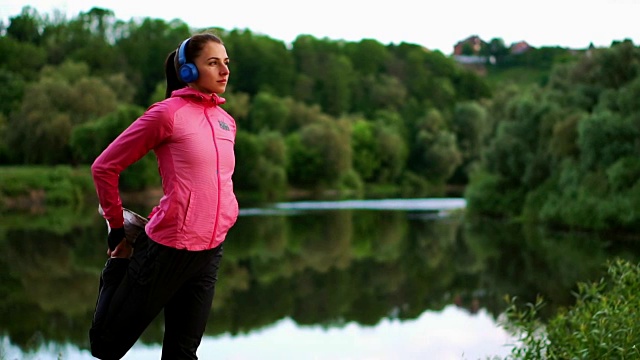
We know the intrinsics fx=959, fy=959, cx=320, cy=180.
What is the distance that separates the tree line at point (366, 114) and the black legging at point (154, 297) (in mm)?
1425

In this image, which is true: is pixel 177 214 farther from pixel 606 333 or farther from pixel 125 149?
pixel 606 333

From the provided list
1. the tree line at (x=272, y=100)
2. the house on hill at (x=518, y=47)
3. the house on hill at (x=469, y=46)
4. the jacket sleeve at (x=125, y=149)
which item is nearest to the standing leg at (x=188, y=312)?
the jacket sleeve at (x=125, y=149)

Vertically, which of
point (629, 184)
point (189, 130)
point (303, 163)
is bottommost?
point (303, 163)

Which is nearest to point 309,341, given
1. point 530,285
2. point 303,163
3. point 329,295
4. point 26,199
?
point 329,295

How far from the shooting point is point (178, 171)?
3.21 meters

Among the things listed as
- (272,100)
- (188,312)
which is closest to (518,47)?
(272,100)

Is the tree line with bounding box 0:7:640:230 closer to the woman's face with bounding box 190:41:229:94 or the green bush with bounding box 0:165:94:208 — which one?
the woman's face with bounding box 190:41:229:94

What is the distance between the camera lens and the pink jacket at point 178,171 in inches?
126

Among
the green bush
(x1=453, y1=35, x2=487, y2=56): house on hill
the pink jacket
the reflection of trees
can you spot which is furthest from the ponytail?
(x1=453, y1=35, x2=487, y2=56): house on hill

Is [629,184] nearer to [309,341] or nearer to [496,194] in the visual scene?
[496,194]

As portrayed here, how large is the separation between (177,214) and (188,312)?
1.20 ft

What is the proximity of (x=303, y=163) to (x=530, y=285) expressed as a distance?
158 feet

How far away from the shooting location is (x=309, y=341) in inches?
525

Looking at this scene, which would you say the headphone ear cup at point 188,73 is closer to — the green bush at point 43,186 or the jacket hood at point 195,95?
the jacket hood at point 195,95
